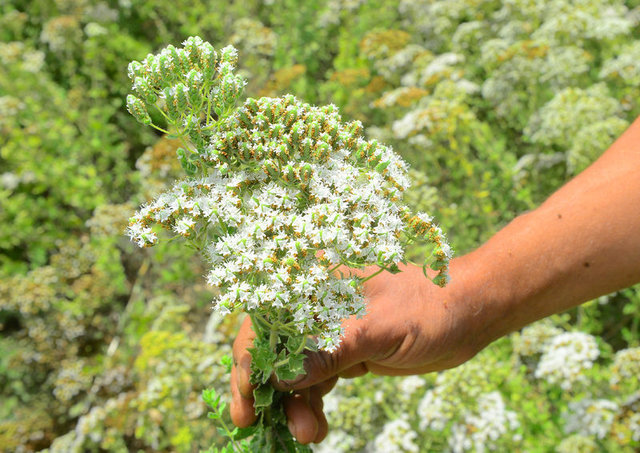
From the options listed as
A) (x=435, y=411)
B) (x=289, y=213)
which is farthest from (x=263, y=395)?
(x=435, y=411)

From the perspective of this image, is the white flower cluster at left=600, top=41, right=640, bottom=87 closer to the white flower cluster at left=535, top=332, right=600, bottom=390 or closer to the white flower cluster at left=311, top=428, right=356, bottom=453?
the white flower cluster at left=535, top=332, right=600, bottom=390

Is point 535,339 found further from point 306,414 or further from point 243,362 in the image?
point 243,362

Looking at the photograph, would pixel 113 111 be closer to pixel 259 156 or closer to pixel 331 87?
pixel 331 87

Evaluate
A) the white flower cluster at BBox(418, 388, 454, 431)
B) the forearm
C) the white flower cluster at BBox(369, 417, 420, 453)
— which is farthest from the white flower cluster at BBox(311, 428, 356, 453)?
the forearm

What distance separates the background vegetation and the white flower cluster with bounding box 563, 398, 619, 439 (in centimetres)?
1

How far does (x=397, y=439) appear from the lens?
3.14 m

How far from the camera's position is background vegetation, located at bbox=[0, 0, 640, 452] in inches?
133

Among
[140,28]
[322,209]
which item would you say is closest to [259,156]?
[322,209]

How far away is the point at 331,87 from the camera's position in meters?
6.32

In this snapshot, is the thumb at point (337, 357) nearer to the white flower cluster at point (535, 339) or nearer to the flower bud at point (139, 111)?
the flower bud at point (139, 111)

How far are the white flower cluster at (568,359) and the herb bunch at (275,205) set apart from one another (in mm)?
2287

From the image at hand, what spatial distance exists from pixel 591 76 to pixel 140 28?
634cm

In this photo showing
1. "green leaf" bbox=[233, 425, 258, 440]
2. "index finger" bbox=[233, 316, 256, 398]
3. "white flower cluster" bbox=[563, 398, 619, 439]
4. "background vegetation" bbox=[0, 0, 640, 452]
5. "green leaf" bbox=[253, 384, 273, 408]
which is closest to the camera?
"green leaf" bbox=[253, 384, 273, 408]

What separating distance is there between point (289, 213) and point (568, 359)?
267cm
